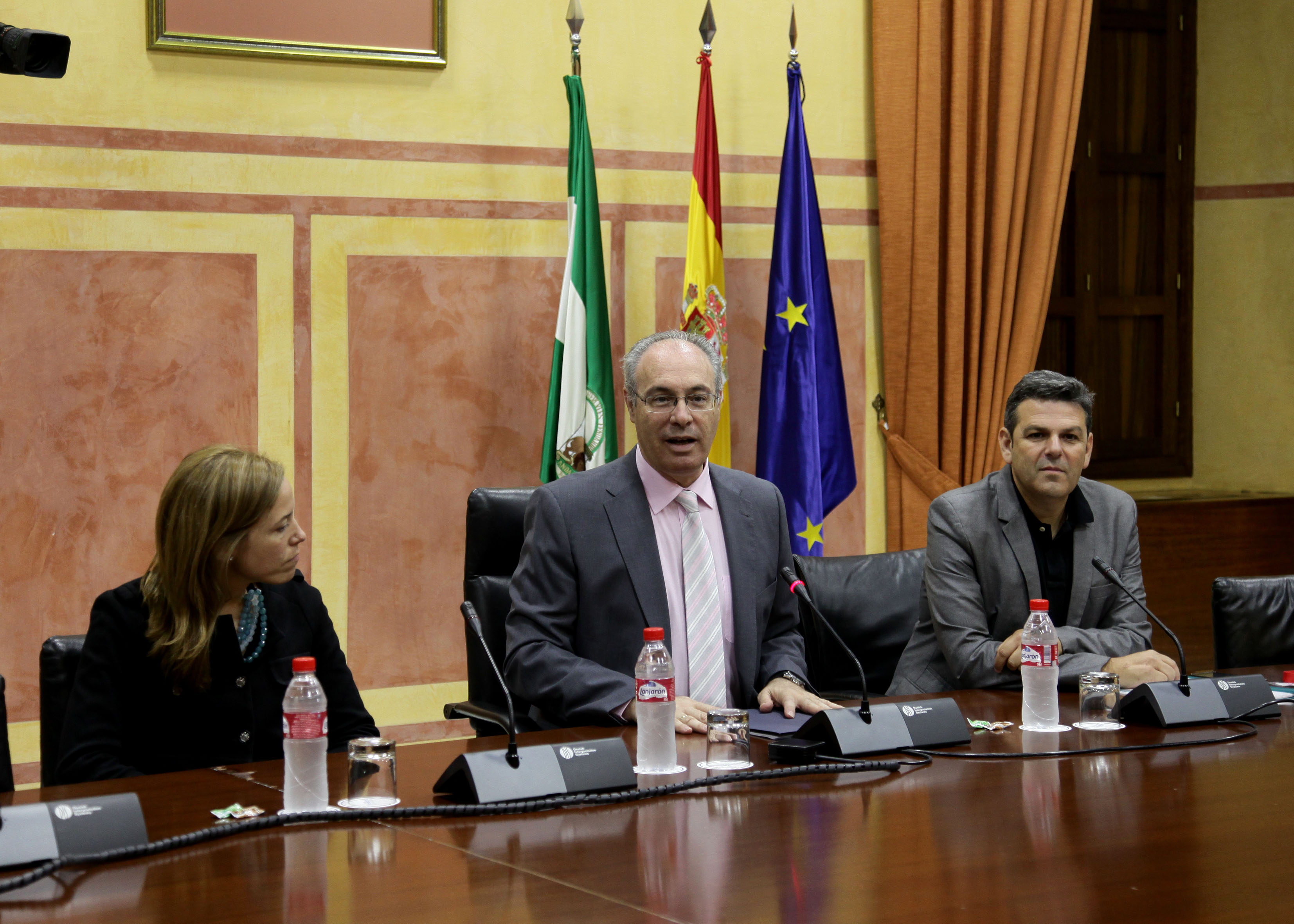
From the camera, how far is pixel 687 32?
15.9 ft

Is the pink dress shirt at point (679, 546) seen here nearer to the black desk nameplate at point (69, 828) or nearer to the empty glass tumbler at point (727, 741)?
the empty glass tumbler at point (727, 741)

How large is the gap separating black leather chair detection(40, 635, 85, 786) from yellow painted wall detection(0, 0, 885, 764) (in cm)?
178

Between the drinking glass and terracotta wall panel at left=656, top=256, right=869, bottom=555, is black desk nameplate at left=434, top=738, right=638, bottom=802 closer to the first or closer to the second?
the drinking glass

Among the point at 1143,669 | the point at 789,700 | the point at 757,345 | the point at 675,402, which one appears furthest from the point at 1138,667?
the point at 757,345

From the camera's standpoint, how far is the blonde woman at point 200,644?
2.38 m

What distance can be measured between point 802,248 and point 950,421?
0.87 metres

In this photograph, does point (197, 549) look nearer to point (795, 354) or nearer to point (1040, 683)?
point (1040, 683)

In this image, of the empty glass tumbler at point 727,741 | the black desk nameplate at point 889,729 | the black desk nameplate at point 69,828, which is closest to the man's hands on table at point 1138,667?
the black desk nameplate at point 889,729

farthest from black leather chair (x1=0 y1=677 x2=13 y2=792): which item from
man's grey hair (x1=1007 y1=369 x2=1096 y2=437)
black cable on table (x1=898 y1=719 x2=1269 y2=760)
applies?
man's grey hair (x1=1007 y1=369 x2=1096 y2=437)

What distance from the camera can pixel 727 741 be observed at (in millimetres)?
2318

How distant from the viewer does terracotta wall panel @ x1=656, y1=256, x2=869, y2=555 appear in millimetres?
4922

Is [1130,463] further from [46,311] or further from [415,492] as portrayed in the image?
[46,311]

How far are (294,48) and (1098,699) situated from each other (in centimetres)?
302

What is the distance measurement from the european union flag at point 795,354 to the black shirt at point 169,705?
246 cm
